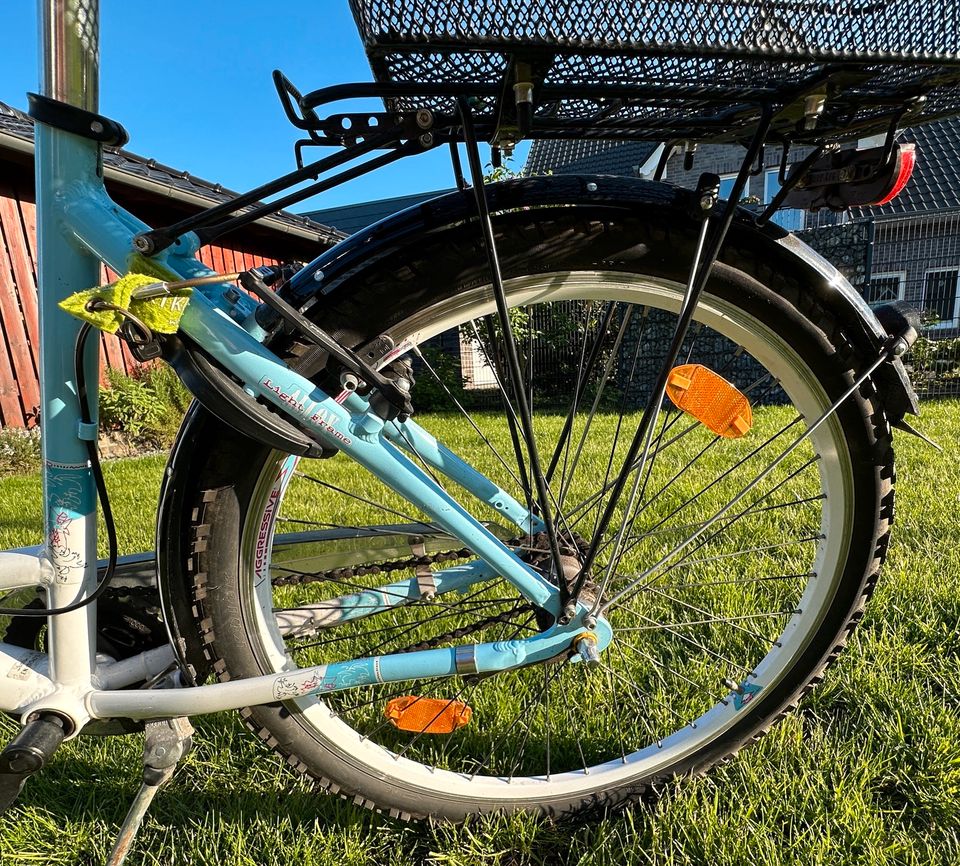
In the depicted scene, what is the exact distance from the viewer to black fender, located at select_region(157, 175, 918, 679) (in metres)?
0.95

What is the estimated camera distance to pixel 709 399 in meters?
1.17

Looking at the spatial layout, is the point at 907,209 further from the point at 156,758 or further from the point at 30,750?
the point at 30,750

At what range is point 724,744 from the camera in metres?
1.27

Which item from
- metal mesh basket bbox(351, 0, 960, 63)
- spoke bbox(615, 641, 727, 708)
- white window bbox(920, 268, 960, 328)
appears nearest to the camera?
metal mesh basket bbox(351, 0, 960, 63)

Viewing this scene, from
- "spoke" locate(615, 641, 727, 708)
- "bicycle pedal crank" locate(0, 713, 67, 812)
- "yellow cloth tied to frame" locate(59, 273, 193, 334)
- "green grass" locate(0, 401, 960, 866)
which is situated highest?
"yellow cloth tied to frame" locate(59, 273, 193, 334)

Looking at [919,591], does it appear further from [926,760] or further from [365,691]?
[365,691]

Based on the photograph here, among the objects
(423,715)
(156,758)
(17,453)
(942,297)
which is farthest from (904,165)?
(942,297)

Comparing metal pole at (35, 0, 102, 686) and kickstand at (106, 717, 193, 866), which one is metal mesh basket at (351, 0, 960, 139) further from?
kickstand at (106, 717, 193, 866)

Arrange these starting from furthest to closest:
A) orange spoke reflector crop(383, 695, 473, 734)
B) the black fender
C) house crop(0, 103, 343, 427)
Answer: house crop(0, 103, 343, 427) → orange spoke reflector crop(383, 695, 473, 734) → the black fender

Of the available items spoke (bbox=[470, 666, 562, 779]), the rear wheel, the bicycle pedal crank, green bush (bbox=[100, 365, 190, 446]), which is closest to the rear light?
the rear wheel

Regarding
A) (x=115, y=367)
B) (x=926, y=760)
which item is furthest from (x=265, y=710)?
(x=115, y=367)

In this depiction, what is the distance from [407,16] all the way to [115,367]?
6.82 meters

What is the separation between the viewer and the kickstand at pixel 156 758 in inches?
41.1

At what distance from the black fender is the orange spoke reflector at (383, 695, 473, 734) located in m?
A: 0.46
